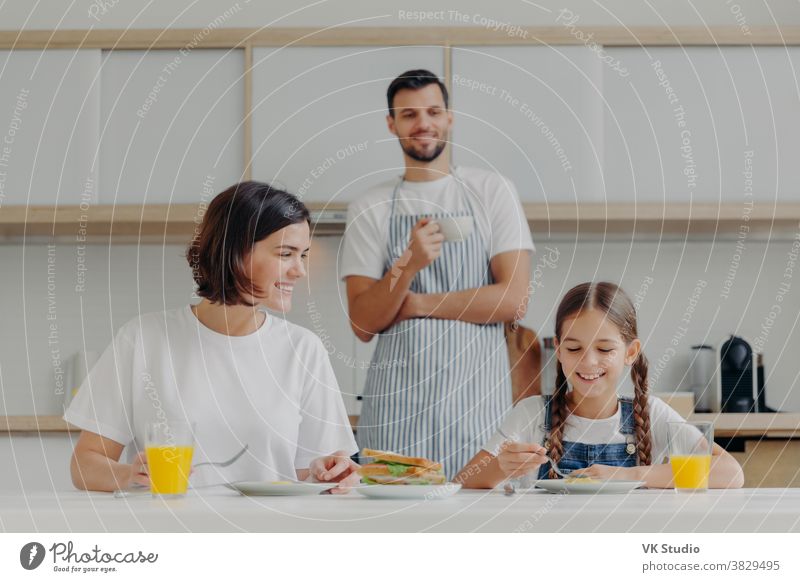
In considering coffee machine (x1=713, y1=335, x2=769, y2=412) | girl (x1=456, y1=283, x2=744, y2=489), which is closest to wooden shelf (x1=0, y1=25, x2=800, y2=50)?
coffee machine (x1=713, y1=335, x2=769, y2=412)

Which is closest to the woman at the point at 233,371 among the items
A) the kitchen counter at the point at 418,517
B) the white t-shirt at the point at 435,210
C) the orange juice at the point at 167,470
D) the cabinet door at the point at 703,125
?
the orange juice at the point at 167,470

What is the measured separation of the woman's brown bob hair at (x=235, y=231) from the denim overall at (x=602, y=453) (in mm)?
490

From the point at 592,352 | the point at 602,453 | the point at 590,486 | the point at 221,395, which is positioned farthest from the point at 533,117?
the point at 590,486

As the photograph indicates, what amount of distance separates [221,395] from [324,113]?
1.30 meters

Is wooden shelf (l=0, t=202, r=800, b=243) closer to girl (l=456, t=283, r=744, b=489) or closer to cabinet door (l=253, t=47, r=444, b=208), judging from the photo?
cabinet door (l=253, t=47, r=444, b=208)

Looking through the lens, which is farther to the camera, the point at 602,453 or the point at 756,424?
the point at 756,424

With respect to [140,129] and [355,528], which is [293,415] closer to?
[355,528]

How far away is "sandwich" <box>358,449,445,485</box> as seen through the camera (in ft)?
3.34

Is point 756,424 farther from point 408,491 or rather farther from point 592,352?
point 408,491

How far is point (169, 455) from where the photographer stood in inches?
40.5

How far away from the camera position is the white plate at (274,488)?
1027 mm

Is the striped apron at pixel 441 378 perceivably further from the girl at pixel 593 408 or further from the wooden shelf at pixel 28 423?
the wooden shelf at pixel 28 423

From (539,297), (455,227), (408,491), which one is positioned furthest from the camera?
(539,297)
